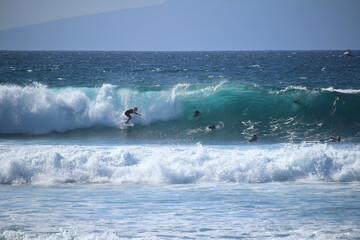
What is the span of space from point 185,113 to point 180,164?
7.31m

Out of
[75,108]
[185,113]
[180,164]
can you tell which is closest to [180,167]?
[180,164]

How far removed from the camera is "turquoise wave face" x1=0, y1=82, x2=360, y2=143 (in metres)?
15.4

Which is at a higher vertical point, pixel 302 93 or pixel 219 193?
pixel 302 93

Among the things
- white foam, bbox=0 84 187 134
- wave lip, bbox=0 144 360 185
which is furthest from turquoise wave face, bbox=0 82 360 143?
wave lip, bbox=0 144 360 185

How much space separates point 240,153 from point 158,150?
2.40 m

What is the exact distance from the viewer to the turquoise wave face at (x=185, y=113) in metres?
15.4

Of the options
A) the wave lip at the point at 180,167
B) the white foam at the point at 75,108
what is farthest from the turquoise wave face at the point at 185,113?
the wave lip at the point at 180,167

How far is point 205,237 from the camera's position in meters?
6.13

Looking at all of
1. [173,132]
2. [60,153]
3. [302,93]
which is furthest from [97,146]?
[302,93]

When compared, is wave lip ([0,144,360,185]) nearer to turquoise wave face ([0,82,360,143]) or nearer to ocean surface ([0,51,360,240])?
ocean surface ([0,51,360,240])

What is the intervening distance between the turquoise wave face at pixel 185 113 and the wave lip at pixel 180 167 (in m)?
3.99

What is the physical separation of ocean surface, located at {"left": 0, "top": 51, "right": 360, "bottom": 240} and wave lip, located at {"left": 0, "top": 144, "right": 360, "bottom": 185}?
3 cm

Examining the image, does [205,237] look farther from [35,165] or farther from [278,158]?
[35,165]

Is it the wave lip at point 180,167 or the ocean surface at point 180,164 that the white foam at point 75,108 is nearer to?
the ocean surface at point 180,164
